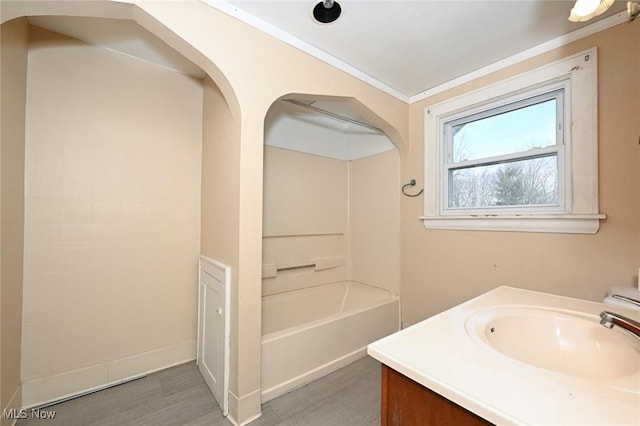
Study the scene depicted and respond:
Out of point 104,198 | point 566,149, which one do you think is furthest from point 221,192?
point 566,149

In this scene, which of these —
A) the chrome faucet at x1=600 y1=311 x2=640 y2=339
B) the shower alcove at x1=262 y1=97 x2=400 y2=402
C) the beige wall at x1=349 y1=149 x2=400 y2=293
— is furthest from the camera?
the beige wall at x1=349 y1=149 x2=400 y2=293

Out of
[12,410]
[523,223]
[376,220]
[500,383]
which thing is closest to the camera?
[500,383]

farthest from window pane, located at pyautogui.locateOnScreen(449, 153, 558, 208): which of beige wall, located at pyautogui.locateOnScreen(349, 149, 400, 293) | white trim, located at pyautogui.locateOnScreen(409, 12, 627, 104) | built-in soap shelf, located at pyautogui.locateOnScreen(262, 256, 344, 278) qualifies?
built-in soap shelf, located at pyautogui.locateOnScreen(262, 256, 344, 278)

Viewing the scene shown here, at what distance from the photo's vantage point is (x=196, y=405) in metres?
1.52

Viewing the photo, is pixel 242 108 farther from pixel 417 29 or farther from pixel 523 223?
pixel 523 223

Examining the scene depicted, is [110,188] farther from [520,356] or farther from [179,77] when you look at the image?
[520,356]

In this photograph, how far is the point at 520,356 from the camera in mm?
919

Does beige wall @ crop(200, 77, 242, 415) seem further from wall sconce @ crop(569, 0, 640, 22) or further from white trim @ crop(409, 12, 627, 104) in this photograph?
white trim @ crop(409, 12, 627, 104)

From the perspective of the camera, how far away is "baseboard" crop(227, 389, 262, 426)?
1.37m

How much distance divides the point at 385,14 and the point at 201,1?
1.00m

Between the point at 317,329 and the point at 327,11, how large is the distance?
2012 millimetres

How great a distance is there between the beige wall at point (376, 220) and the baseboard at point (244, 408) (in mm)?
1556

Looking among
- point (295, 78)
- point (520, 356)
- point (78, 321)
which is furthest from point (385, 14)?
point (78, 321)

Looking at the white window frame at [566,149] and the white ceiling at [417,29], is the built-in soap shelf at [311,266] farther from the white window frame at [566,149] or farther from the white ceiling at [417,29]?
the white ceiling at [417,29]
